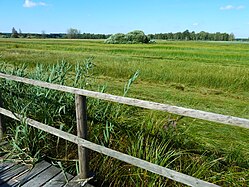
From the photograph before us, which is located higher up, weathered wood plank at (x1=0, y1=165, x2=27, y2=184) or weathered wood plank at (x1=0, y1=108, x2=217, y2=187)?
weathered wood plank at (x1=0, y1=108, x2=217, y2=187)

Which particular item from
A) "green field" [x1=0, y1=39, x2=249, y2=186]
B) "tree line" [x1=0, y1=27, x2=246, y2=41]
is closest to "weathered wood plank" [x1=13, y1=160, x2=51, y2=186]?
"green field" [x1=0, y1=39, x2=249, y2=186]

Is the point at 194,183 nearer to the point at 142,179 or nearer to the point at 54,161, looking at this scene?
the point at 142,179

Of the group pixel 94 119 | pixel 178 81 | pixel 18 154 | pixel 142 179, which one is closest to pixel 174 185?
pixel 142 179

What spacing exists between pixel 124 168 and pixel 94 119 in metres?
0.86

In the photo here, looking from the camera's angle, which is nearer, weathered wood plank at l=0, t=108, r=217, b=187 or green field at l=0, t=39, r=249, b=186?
weathered wood plank at l=0, t=108, r=217, b=187

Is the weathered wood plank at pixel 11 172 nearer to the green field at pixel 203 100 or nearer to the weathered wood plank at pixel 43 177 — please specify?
the weathered wood plank at pixel 43 177

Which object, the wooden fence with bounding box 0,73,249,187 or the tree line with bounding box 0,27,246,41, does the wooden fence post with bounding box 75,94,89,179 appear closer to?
the wooden fence with bounding box 0,73,249,187

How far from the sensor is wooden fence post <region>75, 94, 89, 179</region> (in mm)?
2637

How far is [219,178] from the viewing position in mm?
2566

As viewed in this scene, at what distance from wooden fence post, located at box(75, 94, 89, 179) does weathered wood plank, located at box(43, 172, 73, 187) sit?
171 millimetres

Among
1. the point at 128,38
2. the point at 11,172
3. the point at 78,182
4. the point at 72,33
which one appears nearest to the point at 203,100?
the point at 78,182

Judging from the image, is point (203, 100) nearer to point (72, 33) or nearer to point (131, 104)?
point (131, 104)

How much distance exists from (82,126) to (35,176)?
2.89ft

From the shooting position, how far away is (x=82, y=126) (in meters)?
2.69
